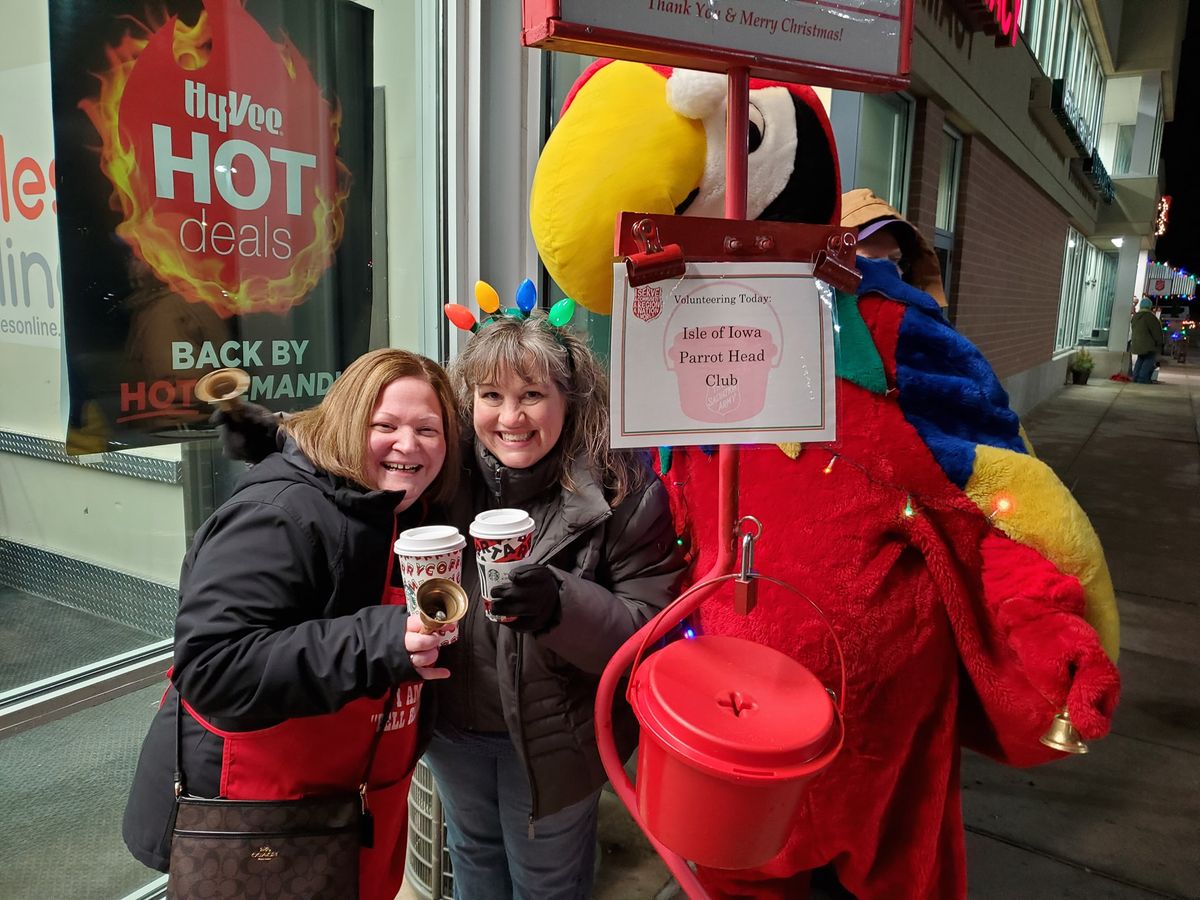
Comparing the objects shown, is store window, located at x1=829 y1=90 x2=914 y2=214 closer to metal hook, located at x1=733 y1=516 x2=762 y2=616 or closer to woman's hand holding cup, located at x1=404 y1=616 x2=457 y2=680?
metal hook, located at x1=733 y1=516 x2=762 y2=616

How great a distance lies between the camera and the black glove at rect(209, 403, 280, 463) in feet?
4.93

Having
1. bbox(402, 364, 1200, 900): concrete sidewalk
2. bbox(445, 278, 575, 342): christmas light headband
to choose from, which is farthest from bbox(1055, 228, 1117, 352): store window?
bbox(445, 278, 575, 342): christmas light headband

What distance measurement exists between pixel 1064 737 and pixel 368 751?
130 centimetres

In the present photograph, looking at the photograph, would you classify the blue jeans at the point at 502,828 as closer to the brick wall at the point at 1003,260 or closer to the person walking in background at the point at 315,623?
the person walking in background at the point at 315,623

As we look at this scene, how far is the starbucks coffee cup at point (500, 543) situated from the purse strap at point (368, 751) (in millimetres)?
349

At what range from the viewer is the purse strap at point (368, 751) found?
1364 mm

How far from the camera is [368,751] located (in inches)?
57.6

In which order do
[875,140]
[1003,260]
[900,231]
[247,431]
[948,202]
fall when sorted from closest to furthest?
Result: [247,431] < [900,231] < [875,140] < [948,202] < [1003,260]

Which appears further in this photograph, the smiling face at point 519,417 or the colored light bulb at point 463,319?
the colored light bulb at point 463,319

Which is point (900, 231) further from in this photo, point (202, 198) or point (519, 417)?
point (202, 198)

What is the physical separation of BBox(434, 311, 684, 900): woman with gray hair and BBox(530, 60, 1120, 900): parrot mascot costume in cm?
18

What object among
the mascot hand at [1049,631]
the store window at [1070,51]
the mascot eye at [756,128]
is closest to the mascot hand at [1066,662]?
the mascot hand at [1049,631]

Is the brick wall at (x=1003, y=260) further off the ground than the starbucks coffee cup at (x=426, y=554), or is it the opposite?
the brick wall at (x=1003, y=260)

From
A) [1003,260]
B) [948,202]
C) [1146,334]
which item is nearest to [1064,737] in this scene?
[948,202]
